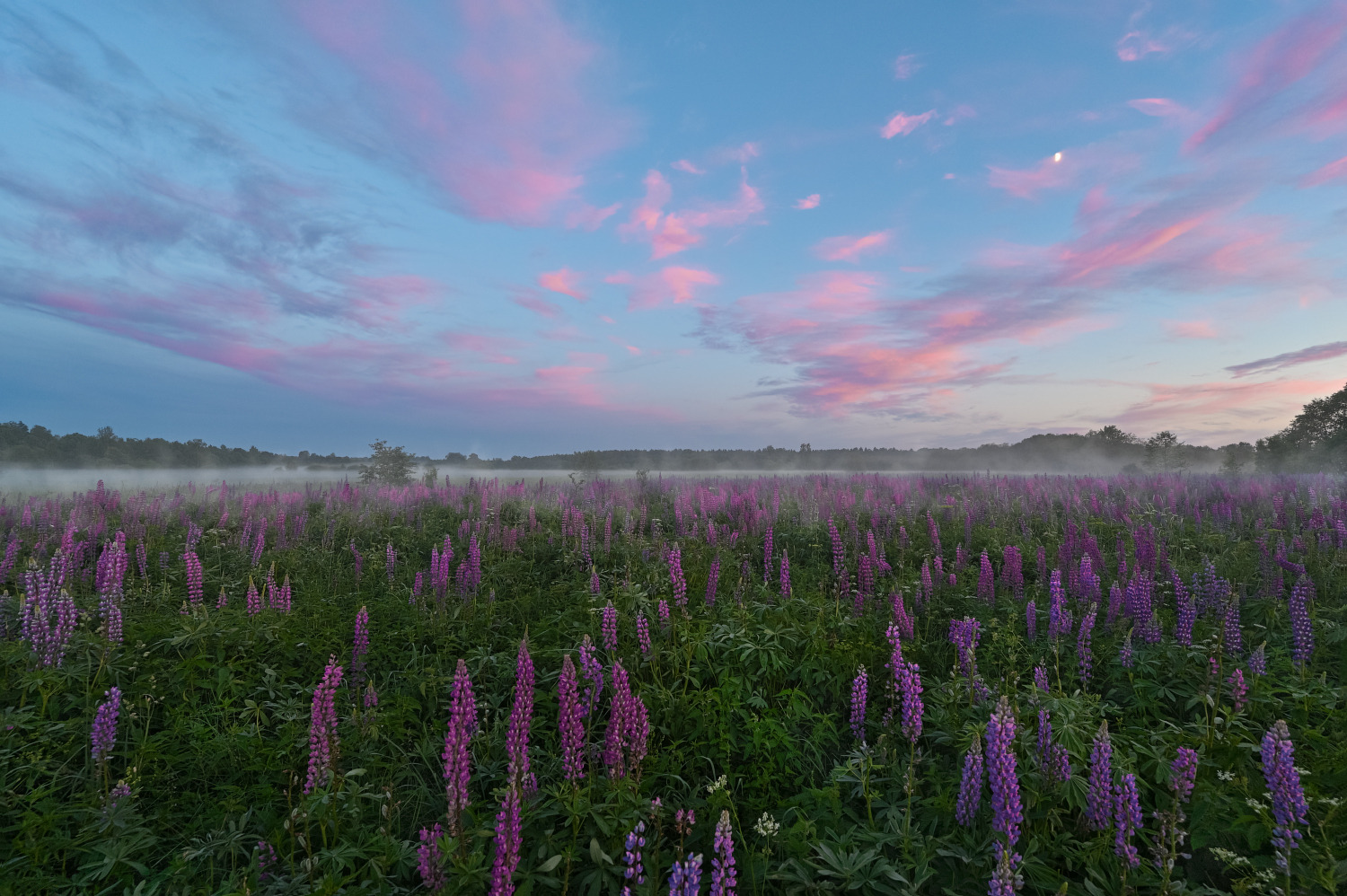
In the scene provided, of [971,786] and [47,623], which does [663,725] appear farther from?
[47,623]

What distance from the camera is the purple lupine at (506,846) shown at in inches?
101

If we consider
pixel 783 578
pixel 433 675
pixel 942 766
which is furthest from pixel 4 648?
pixel 942 766

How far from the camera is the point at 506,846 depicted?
262 cm

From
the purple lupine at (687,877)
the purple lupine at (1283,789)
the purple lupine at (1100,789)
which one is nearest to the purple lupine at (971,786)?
the purple lupine at (1100,789)

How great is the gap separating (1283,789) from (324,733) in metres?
5.35

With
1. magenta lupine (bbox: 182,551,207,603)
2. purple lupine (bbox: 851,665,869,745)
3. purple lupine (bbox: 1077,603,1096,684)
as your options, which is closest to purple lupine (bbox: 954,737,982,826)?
purple lupine (bbox: 851,665,869,745)

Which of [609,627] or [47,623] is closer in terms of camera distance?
[609,627]

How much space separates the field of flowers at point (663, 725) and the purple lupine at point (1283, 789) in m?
0.02

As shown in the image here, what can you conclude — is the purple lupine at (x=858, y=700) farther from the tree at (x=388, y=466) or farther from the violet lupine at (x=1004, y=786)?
the tree at (x=388, y=466)

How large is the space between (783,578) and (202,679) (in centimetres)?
611

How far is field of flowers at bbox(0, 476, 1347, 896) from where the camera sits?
314 cm

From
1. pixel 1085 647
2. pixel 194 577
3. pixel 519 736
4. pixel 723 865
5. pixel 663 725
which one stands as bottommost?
pixel 663 725

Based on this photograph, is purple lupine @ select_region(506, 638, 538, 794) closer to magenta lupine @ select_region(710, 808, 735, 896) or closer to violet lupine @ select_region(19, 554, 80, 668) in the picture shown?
magenta lupine @ select_region(710, 808, 735, 896)

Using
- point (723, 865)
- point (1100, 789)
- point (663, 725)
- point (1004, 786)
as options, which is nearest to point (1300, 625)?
point (1100, 789)
